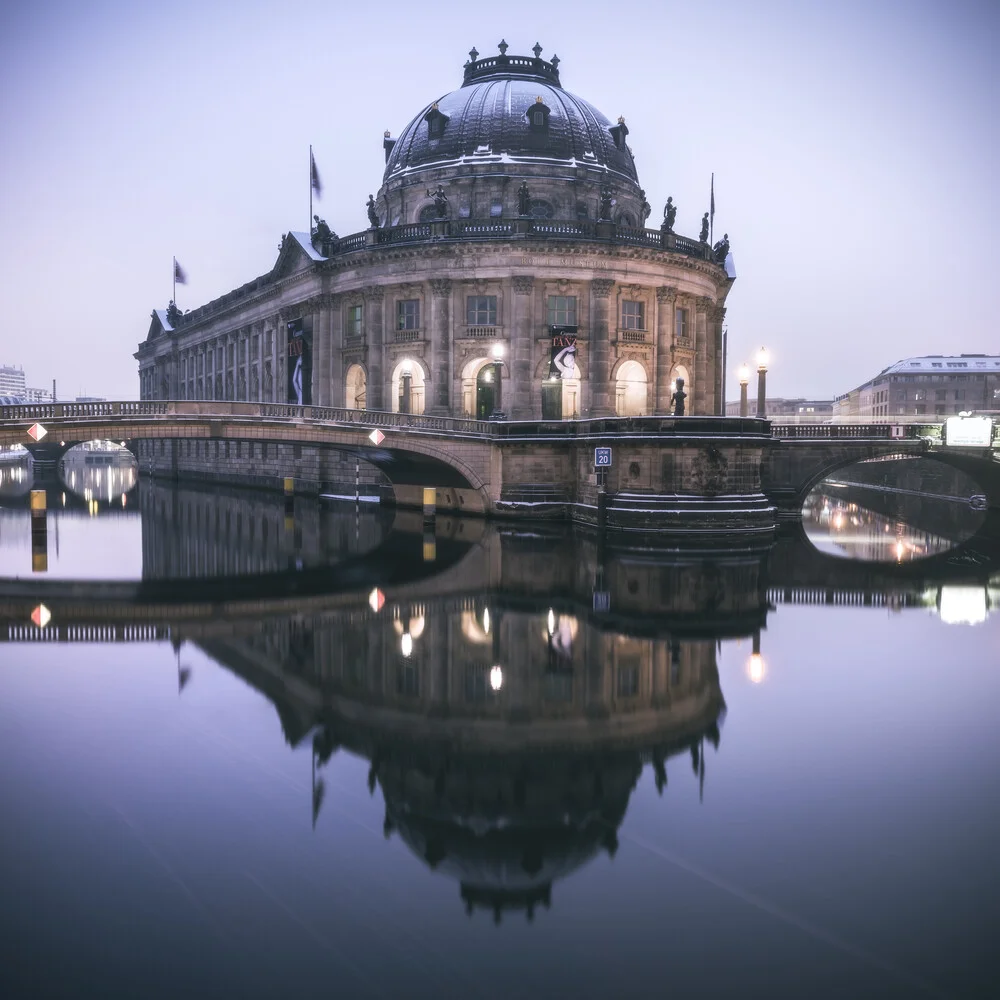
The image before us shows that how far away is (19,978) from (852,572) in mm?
29694

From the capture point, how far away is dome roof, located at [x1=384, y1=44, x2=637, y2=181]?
208 ft

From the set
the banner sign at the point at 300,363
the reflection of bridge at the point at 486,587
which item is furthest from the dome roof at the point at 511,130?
the reflection of bridge at the point at 486,587

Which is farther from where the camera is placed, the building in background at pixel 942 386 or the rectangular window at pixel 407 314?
the building in background at pixel 942 386

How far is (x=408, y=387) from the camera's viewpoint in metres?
57.9

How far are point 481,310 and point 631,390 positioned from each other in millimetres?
11298

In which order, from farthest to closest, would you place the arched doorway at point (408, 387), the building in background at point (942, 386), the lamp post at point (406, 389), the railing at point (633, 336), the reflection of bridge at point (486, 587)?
the building in background at point (942, 386), the lamp post at point (406, 389), the arched doorway at point (408, 387), the railing at point (633, 336), the reflection of bridge at point (486, 587)

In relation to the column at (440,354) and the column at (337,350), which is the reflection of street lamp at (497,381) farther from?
the column at (337,350)

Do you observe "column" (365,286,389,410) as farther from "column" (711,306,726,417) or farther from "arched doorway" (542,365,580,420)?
"column" (711,306,726,417)

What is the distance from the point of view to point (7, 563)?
3228 cm

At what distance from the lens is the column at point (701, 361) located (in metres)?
60.5

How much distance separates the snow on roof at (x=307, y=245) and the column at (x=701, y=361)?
26.0 metres

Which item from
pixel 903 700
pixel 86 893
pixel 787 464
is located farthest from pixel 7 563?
pixel 787 464

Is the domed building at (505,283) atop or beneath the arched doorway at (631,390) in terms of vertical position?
atop

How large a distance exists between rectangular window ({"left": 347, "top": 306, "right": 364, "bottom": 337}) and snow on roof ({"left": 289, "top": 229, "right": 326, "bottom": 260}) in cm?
400
